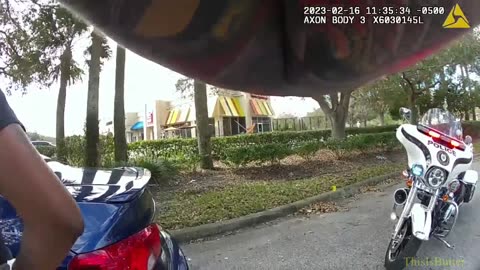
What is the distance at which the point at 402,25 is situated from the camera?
1.13 meters

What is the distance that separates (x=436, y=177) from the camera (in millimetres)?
3398

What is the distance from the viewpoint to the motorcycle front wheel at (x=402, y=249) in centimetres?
322

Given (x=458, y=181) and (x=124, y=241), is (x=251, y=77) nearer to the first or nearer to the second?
(x=124, y=241)

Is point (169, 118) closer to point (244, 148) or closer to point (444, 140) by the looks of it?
point (444, 140)

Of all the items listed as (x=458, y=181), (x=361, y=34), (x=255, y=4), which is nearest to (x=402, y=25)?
(x=361, y=34)

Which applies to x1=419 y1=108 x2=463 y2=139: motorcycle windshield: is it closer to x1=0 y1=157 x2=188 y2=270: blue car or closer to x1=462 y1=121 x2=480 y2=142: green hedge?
x1=462 y1=121 x2=480 y2=142: green hedge

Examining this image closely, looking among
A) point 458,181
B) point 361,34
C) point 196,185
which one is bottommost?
point 196,185

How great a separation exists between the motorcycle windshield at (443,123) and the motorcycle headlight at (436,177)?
48cm

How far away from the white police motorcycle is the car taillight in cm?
213

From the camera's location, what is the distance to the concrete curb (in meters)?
4.55

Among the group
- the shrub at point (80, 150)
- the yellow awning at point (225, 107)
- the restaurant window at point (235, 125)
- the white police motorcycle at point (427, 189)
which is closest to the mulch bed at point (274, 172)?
the shrub at point (80, 150)

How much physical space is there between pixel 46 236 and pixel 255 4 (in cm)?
68

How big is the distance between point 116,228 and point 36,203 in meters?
1.07

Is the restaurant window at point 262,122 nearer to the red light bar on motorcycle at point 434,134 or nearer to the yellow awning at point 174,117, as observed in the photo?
the yellow awning at point 174,117
